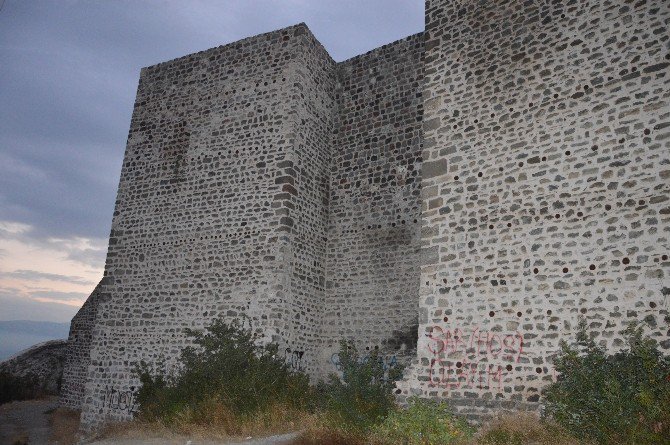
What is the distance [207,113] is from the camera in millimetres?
11758

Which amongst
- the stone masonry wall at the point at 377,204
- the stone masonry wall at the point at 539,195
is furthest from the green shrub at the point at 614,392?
the stone masonry wall at the point at 377,204

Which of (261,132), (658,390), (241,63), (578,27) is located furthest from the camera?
(241,63)

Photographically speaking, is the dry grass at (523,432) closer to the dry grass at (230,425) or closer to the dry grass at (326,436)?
the dry grass at (326,436)

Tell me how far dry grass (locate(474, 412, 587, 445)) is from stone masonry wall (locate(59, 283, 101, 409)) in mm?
12468

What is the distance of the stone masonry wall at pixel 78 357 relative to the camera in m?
15.1

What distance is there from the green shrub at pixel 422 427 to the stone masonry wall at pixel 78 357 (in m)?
11.4

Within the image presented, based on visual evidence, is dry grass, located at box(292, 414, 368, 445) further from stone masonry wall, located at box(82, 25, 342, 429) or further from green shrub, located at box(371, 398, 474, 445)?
stone masonry wall, located at box(82, 25, 342, 429)

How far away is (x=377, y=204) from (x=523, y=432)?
623 centimetres

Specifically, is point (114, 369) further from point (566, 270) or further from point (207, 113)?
point (566, 270)

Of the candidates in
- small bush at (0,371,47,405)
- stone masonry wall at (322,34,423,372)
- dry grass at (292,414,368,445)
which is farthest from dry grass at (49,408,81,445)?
dry grass at (292,414,368,445)

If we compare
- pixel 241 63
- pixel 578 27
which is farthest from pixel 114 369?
pixel 578 27

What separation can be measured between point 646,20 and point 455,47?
2.67 meters

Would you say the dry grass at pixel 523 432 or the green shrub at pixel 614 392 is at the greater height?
the green shrub at pixel 614 392

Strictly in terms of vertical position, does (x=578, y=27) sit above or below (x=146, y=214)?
above
